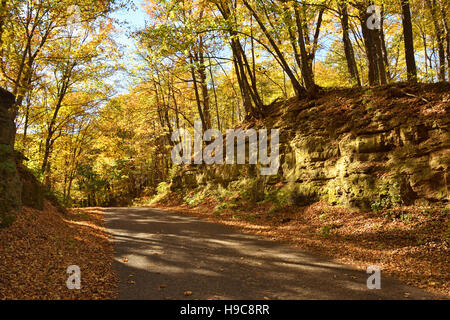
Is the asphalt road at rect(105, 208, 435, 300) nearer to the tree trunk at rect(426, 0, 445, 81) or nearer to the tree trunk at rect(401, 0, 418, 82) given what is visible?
the tree trunk at rect(401, 0, 418, 82)

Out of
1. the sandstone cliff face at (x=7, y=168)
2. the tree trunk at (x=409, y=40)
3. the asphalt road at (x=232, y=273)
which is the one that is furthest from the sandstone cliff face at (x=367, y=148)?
the sandstone cliff face at (x=7, y=168)

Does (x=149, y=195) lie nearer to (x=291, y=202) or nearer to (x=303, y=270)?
(x=291, y=202)

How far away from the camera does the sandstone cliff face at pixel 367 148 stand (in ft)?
26.1

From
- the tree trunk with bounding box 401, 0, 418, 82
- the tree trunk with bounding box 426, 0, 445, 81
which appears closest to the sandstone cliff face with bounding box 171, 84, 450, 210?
the tree trunk with bounding box 401, 0, 418, 82

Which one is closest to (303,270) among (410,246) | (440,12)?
(410,246)

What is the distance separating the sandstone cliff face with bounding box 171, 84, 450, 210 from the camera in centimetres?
796

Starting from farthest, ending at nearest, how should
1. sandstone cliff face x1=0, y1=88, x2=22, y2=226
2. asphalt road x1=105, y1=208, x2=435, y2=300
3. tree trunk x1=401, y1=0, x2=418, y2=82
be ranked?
1. tree trunk x1=401, y1=0, x2=418, y2=82
2. sandstone cliff face x1=0, y1=88, x2=22, y2=226
3. asphalt road x1=105, y1=208, x2=435, y2=300

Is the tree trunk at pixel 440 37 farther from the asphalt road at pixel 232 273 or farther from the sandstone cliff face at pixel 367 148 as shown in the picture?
the asphalt road at pixel 232 273

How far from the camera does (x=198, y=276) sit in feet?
17.7

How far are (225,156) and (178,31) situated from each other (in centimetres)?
803

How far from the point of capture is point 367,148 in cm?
968

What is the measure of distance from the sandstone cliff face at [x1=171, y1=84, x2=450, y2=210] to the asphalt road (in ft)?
12.2

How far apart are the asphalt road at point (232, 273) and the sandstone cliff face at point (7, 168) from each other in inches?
114

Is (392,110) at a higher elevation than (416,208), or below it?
higher
